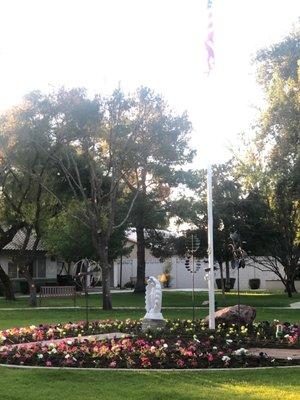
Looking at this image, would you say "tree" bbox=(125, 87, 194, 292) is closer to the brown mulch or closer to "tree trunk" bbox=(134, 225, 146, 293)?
"tree trunk" bbox=(134, 225, 146, 293)

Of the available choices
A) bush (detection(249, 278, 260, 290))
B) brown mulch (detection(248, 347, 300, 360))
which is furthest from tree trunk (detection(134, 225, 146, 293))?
brown mulch (detection(248, 347, 300, 360))

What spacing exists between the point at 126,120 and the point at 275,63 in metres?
6.59

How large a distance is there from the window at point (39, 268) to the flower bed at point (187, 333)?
31.7 m

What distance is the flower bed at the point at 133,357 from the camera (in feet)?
33.9

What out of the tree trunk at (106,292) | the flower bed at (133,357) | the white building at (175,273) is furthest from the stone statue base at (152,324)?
the white building at (175,273)

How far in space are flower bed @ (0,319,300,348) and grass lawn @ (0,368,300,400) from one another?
121 inches

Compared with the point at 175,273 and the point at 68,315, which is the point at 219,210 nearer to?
the point at 68,315

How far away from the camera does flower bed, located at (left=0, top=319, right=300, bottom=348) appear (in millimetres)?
13242

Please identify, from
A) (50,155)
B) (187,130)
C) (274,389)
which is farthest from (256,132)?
(274,389)

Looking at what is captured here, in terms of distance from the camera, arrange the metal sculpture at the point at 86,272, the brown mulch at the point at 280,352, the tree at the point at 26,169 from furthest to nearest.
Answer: the tree at the point at 26,169, the metal sculpture at the point at 86,272, the brown mulch at the point at 280,352

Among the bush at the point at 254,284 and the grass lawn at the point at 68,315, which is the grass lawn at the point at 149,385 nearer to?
the grass lawn at the point at 68,315

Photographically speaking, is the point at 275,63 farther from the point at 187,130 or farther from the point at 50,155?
the point at 50,155

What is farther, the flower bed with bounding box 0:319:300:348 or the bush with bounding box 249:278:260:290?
the bush with bounding box 249:278:260:290

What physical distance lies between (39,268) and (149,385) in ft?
133
